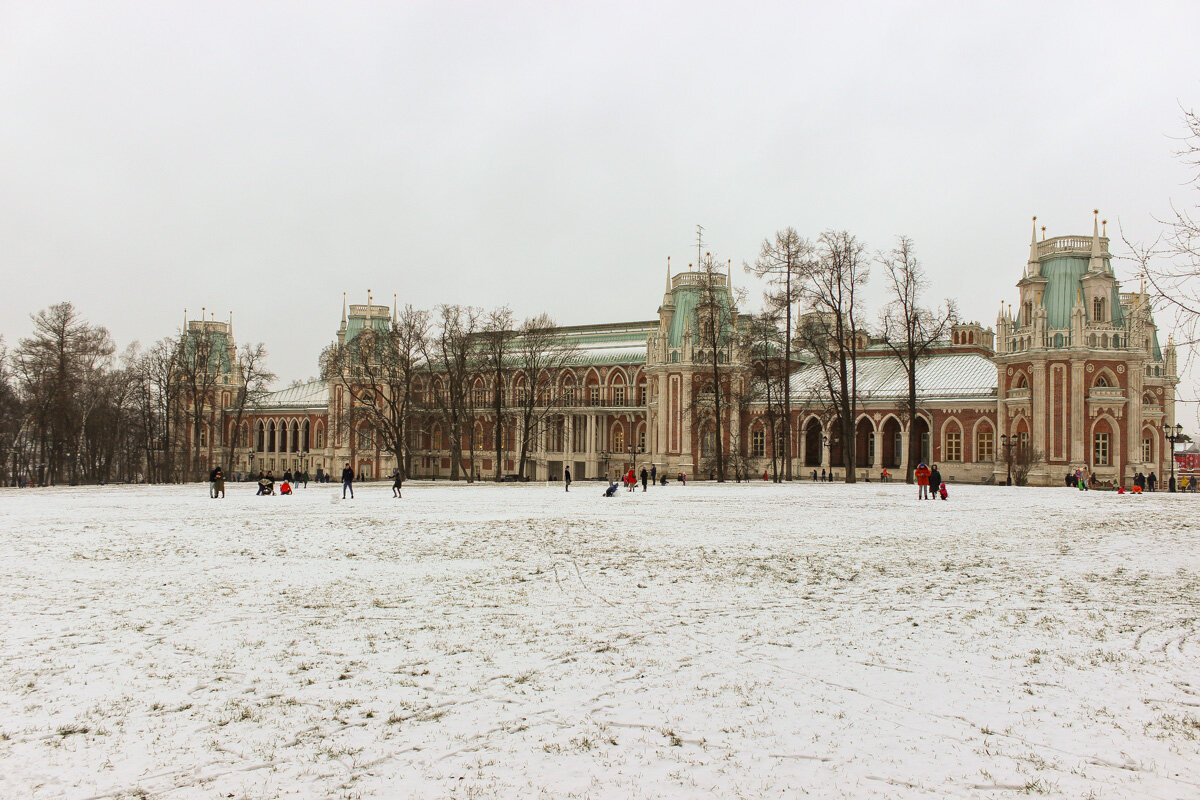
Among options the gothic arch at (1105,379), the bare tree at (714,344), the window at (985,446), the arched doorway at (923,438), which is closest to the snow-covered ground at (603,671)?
the bare tree at (714,344)

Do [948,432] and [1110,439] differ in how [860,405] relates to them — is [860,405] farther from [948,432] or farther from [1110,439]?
[1110,439]

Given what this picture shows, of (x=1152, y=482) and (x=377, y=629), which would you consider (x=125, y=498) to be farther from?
(x=1152, y=482)

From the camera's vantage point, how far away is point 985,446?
169 ft

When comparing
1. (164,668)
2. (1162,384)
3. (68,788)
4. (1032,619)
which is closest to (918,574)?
(1032,619)

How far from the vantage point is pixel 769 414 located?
A: 136ft

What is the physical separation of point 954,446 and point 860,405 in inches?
232

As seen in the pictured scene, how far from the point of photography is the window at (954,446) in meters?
52.4

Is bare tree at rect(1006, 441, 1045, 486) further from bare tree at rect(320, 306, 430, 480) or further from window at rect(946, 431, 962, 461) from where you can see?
bare tree at rect(320, 306, 430, 480)

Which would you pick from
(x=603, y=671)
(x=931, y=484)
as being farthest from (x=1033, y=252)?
(x=603, y=671)

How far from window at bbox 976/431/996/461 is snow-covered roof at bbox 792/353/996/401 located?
7.54 feet

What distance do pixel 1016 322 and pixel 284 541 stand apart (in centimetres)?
4322

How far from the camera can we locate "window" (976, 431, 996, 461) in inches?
2016

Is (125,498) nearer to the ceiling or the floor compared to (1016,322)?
nearer to the floor

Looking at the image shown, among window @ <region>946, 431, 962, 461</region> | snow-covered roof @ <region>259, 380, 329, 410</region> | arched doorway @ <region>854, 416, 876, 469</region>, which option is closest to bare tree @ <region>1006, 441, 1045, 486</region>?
window @ <region>946, 431, 962, 461</region>
